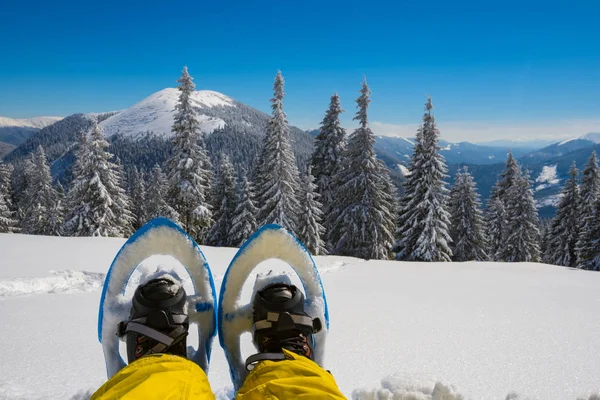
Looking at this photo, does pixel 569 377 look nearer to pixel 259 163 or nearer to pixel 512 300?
pixel 512 300

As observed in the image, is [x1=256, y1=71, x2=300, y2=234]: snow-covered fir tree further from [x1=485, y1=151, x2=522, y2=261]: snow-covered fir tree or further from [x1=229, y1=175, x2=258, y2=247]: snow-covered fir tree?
[x1=485, y1=151, x2=522, y2=261]: snow-covered fir tree

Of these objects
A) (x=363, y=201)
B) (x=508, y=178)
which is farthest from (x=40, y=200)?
(x=508, y=178)

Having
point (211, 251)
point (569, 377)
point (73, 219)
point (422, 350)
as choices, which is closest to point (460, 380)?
point (422, 350)

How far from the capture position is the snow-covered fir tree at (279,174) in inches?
906

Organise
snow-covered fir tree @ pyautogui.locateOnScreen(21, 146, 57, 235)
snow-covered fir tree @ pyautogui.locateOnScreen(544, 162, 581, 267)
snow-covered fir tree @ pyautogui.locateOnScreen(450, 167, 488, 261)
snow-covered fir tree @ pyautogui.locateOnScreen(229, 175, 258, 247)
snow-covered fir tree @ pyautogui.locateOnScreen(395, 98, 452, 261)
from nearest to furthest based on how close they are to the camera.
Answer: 1. snow-covered fir tree @ pyautogui.locateOnScreen(395, 98, 452, 261)
2. snow-covered fir tree @ pyautogui.locateOnScreen(450, 167, 488, 261)
3. snow-covered fir tree @ pyautogui.locateOnScreen(544, 162, 581, 267)
4. snow-covered fir tree @ pyautogui.locateOnScreen(229, 175, 258, 247)
5. snow-covered fir tree @ pyautogui.locateOnScreen(21, 146, 57, 235)

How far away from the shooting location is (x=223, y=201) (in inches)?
1156

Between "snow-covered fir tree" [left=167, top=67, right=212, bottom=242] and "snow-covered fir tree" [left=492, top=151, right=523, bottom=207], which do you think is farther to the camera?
"snow-covered fir tree" [left=492, top=151, right=523, bottom=207]

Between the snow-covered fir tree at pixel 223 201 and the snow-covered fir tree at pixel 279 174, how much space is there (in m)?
6.22

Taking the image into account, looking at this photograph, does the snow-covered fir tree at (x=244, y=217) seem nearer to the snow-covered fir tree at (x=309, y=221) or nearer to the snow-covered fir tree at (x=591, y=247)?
the snow-covered fir tree at (x=309, y=221)

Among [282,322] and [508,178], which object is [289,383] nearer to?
[282,322]

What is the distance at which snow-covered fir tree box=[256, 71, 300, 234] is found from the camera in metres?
23.0

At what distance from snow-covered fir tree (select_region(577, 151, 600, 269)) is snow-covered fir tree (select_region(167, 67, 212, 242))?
23.4 metres

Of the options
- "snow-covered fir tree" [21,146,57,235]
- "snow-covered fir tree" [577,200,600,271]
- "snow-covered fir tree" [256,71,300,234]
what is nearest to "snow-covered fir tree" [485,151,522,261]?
"snow-covered fir tree" [577,200,600,271]

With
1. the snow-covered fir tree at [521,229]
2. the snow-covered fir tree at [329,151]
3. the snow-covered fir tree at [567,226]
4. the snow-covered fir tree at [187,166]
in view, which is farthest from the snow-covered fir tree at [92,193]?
the snow-covered fir tree at [567,226]
